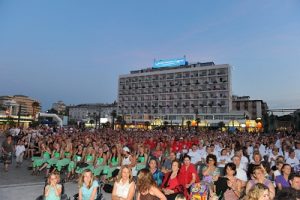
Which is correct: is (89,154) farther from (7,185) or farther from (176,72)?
(176,72)

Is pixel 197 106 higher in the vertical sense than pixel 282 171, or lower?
higher

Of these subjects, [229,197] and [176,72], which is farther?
[176,72]

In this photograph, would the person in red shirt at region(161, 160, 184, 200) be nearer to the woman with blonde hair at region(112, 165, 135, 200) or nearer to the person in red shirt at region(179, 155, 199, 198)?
the person in red shirt at region(179, 155, 199, 198)

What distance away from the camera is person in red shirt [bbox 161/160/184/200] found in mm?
6294

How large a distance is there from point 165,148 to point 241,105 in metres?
107

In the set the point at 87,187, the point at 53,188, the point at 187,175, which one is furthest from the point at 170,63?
the point at 53,188

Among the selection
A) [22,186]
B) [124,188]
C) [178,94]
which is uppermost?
[178,94]

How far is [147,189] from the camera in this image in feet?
15.9

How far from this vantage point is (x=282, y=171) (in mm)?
6887

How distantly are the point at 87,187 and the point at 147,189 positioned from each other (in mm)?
1563

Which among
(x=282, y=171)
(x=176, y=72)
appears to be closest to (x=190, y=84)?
(x=176, y=72)

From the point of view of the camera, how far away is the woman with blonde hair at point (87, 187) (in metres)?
5.70

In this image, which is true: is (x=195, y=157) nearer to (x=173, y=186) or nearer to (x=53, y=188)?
(x=173, y=186)

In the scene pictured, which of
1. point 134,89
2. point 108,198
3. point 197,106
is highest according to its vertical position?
point 134,89
